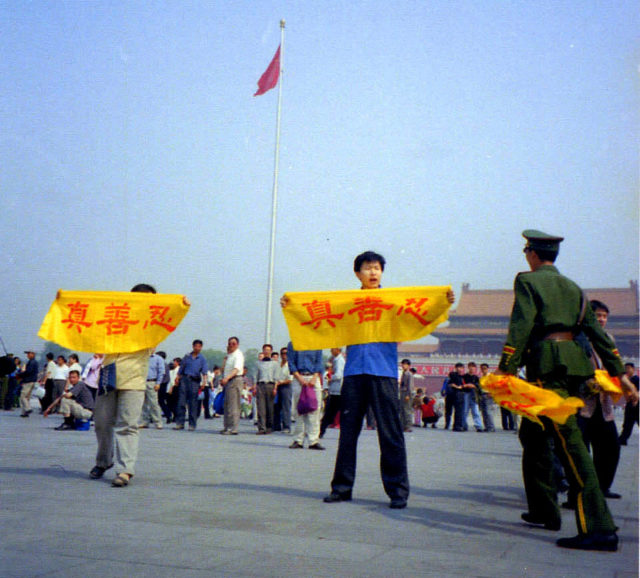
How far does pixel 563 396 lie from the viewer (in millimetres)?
4367

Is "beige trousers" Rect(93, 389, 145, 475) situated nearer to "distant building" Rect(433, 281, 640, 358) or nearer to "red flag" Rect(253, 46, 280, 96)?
"red flag" Rect(253, 46, 280, 96)

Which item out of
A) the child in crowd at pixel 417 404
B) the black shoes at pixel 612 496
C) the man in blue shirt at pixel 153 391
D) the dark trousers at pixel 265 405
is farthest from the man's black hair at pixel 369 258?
the child in crowd at pixel 417 404

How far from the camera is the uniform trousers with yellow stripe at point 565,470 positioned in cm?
403

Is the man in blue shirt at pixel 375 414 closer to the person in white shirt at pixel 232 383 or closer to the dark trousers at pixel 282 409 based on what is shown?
the person in white shirt at pixel 232 383

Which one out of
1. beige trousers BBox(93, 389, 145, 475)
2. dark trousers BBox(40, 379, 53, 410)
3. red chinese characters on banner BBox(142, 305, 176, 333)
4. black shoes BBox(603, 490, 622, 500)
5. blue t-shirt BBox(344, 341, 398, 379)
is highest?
red chinese characters on banner BBox(142, 305, 176, 333)

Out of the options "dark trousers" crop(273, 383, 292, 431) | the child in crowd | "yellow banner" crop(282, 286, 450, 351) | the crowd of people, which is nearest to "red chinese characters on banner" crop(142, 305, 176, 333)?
the crowd of people

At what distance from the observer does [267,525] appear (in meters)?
4.29

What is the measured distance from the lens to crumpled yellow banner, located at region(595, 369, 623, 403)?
4773 mm

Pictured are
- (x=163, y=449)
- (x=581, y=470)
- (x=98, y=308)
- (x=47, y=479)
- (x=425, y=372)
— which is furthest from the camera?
(x=425, y=372)

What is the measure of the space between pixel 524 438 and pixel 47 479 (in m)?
3.71

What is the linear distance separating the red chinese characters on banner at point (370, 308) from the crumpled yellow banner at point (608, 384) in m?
1.50

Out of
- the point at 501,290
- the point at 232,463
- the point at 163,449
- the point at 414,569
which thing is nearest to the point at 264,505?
the point at 414,569

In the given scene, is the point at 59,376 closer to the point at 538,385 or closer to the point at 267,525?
the point at 267,525

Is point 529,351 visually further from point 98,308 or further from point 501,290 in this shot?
point 501,290
